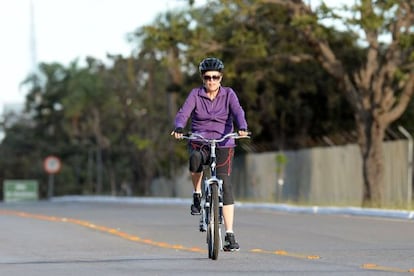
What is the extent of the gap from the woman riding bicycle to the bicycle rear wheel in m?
0.26

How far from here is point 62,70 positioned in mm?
83500

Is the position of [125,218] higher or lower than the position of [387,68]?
lower

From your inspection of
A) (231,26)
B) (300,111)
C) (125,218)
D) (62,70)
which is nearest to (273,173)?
(300,111)

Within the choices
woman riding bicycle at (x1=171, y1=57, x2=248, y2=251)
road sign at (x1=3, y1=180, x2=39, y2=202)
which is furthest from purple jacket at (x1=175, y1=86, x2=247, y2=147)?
road sign at (x1=3, y1=180, x2=39, y2=202)

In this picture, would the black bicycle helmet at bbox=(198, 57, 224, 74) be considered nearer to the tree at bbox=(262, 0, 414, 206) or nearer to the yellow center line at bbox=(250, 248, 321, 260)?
the yellow center line at bbox=(250, 248, 321, 260)

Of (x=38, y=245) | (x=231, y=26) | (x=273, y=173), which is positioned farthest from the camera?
(x=273, y=173)

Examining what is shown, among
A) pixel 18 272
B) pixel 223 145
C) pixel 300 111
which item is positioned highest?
pixel 300 111

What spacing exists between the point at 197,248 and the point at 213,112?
2339 mm

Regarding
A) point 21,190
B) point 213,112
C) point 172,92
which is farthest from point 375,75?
point 21,190

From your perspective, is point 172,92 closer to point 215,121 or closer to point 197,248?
point 197,248

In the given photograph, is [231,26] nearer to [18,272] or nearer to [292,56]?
[292,56]

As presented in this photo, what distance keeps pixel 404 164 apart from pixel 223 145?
21.8 meters

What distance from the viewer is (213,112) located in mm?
11805

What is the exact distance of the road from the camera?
34.7ft
